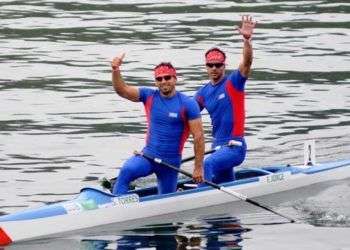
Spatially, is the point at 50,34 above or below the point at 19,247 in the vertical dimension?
above

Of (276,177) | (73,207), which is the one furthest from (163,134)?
(276,177)

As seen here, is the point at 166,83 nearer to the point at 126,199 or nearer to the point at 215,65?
the point at 215,65

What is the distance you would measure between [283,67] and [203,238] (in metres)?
19.3

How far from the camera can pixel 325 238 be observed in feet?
71.5

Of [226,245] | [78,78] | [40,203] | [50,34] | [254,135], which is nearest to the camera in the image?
[226,245]

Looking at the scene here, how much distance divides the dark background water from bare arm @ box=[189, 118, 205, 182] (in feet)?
3.23

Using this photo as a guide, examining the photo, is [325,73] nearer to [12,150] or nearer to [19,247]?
[12,150]

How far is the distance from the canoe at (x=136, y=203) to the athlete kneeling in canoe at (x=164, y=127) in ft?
1.22

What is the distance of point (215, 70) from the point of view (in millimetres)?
24703

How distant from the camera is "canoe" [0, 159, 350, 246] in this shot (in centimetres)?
2167

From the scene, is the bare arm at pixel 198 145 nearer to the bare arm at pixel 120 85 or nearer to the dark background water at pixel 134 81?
the dark background water at pixel 134 81

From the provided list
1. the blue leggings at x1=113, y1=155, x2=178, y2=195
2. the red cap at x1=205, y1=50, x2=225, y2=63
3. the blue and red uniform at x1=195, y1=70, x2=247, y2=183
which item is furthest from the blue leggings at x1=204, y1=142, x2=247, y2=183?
the red cap at x1=205, y1=50, x2=225, y2=63

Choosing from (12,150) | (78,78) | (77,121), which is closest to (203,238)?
(12,150)

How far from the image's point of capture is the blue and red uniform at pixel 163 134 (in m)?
22.9
